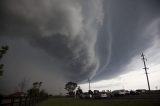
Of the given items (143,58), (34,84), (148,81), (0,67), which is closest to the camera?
(0,67)

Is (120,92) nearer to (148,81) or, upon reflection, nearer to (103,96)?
(103,96)

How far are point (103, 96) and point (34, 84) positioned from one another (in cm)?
5227

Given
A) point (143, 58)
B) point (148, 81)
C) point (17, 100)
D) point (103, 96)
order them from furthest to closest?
1. point (143, 58)
2. point (148, 81)
3. point (103, 96)
4. point (17, 100)

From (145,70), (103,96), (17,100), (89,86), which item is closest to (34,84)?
(89,86)

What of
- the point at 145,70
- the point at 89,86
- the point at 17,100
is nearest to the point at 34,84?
the point at 89,86

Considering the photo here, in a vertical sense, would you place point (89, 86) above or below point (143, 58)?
below

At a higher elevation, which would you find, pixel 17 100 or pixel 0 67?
pixel 0 67

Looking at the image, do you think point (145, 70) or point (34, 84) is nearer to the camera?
point (145, 70)

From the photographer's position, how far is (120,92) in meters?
48.2

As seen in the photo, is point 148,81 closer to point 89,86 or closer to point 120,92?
point 120,92

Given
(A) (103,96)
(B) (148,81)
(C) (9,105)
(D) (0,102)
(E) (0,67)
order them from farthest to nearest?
(B) (148,81) → (A) (103,96) → (E) (0,67) → (C) (9,105) → (D) (0,102)

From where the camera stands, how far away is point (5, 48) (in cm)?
2716

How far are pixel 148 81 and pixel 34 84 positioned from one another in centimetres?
6078

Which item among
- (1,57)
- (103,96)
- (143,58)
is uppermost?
(143,58)
